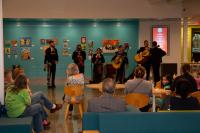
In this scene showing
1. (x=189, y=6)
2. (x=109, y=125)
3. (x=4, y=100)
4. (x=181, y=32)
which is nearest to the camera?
(x=109, y=125)

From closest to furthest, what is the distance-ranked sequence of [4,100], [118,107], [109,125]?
[109,125]
[118,107]
[4,100]

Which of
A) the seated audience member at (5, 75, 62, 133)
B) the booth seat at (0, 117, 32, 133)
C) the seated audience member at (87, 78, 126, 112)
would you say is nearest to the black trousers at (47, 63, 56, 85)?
the seated audience member at (5, 75, 62, 133)

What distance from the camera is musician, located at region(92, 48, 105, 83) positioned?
16453mm

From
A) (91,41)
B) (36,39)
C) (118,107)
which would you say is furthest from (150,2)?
(118,107)

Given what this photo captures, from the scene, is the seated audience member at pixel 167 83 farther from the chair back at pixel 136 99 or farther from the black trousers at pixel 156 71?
the black trousers at pixel 156 71

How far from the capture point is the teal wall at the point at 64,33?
1808cm

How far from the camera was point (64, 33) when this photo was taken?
718 inches

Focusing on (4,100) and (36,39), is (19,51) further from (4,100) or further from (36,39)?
(4,100)

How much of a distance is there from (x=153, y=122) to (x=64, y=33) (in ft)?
43.4

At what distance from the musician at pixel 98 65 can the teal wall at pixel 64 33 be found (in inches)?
66.2

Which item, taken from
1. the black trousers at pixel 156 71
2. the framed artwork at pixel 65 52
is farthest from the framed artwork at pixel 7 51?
the black trousers at pixel 156 71

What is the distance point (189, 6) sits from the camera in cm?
1625

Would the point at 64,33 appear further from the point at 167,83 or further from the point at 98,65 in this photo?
the point at 167,83

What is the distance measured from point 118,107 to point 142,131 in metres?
0.55
